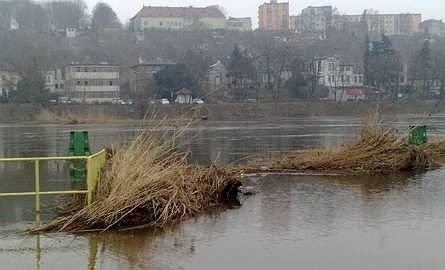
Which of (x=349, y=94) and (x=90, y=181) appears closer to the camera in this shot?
(x=90, y=181)

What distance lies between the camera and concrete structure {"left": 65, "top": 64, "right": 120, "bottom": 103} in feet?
355

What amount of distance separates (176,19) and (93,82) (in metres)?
60.0

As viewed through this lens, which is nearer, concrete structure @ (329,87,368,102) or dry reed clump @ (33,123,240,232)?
dry reed clump @ (33,123,240,232)

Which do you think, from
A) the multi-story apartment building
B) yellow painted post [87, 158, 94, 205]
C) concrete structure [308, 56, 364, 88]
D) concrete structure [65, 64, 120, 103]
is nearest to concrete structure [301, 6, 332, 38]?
the multi-story apartment building

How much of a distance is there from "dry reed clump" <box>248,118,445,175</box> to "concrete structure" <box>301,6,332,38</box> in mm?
150676

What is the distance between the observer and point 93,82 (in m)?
110

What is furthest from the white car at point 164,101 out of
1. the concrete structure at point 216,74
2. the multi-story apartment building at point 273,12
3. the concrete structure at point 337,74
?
the multi-story apartment building at point 273,12

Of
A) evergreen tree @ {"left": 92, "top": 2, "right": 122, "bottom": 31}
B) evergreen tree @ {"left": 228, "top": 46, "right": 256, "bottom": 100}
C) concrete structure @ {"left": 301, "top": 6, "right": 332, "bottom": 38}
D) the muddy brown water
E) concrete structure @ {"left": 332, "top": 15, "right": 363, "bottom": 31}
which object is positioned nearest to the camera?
the muddy brown water

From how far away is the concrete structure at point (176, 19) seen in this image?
162 metres

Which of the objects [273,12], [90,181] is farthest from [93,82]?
[90,181]

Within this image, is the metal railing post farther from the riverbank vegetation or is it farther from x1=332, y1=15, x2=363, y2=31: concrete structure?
x1=332, y1=15, x2=363, y2=31: concrete structure

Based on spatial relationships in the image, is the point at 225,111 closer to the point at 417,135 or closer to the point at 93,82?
the point at 93,82

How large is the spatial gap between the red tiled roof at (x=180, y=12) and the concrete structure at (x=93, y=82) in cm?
5368

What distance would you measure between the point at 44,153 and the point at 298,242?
18.6 meters
